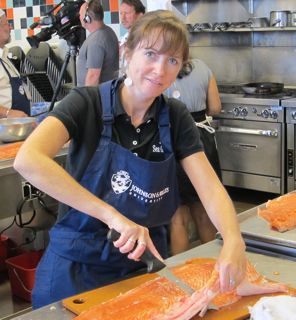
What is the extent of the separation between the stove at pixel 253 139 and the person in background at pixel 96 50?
110 cm

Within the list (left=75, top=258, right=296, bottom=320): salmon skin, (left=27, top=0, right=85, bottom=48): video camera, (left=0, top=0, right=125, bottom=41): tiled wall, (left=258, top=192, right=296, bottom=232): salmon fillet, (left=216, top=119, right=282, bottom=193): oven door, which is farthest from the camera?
(left=0, top=0, right=125, bottom=41): tiled wall

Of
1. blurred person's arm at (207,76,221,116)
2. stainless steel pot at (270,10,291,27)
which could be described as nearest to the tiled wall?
stainless steel pot at (270,10,291,27)

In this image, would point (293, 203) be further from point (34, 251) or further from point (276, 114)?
point (276, 114)

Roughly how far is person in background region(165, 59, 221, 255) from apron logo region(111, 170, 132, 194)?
1.98 m

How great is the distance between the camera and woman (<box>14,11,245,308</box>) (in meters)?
1.83

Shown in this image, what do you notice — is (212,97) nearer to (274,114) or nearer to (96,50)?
(274,114)

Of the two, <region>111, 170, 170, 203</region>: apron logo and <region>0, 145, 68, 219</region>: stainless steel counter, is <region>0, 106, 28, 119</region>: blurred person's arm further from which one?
<region>111, 170, 170, 203</region>: apron logo

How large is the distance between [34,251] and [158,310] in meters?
2.43

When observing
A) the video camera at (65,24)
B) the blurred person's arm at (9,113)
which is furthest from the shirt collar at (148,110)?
the video camera at (65,24)

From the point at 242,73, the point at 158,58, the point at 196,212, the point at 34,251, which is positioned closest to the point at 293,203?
the point at 158,58

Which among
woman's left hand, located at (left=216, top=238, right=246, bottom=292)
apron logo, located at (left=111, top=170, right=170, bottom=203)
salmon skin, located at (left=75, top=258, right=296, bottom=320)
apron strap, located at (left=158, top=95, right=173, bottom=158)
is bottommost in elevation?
salmon skin, located at (left=75, top=258, right=296, bottom=320)

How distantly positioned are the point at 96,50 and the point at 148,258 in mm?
3885

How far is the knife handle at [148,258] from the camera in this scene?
62.9 inches

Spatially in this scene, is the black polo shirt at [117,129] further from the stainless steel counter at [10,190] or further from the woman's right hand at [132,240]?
the stainless steel counter at [10,190]
